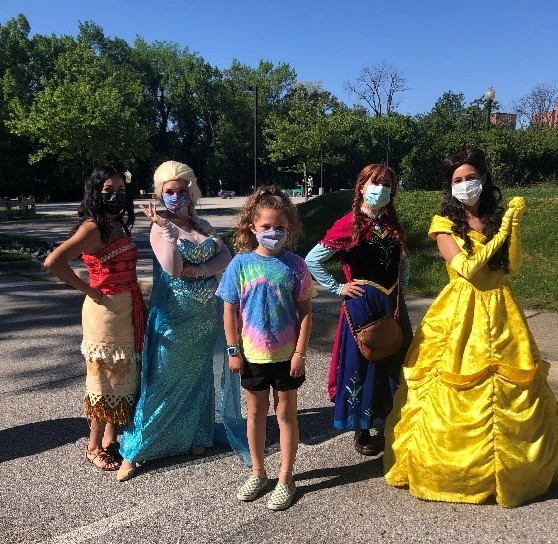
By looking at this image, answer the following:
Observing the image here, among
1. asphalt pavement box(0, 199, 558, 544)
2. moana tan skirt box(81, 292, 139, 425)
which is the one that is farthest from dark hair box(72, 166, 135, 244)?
asphalt pavement box(0, 199, 558, 544)

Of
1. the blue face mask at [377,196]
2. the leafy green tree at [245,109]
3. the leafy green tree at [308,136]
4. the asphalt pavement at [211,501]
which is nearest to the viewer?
the asphalt pavement at [211,501]

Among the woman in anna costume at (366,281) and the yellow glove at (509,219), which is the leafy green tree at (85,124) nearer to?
the woman in anna costume at (366,281)

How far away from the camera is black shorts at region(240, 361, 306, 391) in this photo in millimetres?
3027

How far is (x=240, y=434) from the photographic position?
3615 millimetres

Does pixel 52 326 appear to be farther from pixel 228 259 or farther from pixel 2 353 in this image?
pixel 228 259

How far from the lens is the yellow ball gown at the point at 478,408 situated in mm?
2957

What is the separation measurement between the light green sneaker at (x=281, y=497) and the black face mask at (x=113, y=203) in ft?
5.93

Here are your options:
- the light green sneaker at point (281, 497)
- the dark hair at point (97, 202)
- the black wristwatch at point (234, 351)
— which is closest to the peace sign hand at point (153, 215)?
the dark hair at point (97, 202)

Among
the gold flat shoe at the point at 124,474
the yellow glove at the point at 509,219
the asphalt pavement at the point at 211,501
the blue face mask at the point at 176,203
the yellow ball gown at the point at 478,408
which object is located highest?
the blue face mask at the point at 176,203

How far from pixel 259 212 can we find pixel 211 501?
1.59 m

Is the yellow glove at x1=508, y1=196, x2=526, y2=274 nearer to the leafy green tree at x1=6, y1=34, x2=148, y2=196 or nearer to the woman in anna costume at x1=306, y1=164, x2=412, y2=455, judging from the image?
the woman in anna costume at x1=306, y1=164, x2=412, y2=455

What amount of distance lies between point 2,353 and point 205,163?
55330 mm

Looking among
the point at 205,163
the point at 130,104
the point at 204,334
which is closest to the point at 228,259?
the point at 204,334

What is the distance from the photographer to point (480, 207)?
329 cm
